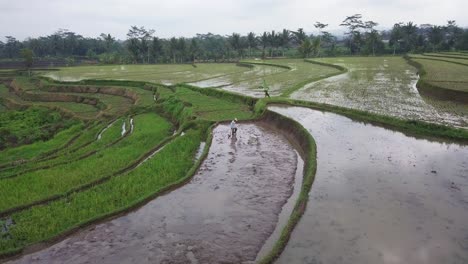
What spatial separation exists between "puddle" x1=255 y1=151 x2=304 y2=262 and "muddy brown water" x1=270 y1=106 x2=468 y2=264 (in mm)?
553

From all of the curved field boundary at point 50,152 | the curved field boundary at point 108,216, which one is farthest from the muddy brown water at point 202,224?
the curved field boundary at point 50,152

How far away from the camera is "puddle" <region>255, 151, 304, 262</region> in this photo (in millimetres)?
8876

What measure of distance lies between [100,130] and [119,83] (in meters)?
19.1

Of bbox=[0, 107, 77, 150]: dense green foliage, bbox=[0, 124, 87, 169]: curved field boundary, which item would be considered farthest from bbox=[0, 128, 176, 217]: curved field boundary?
bbox=[0, 107, 77, 150]: dense green foliage

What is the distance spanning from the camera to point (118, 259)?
8.65 meters

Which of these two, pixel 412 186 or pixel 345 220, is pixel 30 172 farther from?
pixel 412 186

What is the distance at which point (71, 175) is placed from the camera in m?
14.0

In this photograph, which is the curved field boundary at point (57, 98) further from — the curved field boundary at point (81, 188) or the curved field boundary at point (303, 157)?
the curved field boundary at point (303, 157)

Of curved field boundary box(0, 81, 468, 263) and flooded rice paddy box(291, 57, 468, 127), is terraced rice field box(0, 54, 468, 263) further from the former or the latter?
flooded rice paddy box(291, 57, 468, 127)

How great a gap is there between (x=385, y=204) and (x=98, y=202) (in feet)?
28.9

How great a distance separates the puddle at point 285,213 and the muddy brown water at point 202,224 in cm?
13

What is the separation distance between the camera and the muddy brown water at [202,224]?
8766 millimetres

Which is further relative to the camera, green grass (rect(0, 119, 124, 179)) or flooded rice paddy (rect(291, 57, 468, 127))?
flooded rice paddy (rect(291, 57, 468, 127))

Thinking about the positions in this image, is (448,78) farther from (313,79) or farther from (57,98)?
(57,98)
